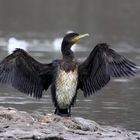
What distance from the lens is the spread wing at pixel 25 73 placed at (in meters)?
10.7

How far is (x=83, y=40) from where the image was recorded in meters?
27.8

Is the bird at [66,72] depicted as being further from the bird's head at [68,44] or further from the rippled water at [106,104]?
the rippled water at [106,104]

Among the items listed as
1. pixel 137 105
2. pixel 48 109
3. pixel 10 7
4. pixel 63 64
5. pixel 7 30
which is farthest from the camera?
pixel 10 7

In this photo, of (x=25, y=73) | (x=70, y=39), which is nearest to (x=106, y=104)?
(x=25, y=73)

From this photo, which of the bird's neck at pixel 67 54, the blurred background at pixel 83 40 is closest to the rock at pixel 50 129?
the bird's neck at pixel 67 54

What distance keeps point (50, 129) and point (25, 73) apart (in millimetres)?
1779

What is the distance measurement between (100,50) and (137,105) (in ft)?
15.3

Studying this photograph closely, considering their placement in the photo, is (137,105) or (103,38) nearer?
(137,105)

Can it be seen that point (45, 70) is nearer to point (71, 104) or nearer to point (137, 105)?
point (71, 104)

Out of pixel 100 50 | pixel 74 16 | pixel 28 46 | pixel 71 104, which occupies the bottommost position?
pixel 71 104

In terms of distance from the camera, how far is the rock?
888 centimetres

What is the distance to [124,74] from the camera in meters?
10.8

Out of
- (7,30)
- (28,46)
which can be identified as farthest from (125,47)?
(7,30)

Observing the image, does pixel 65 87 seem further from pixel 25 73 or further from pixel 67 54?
pixel 25 73
